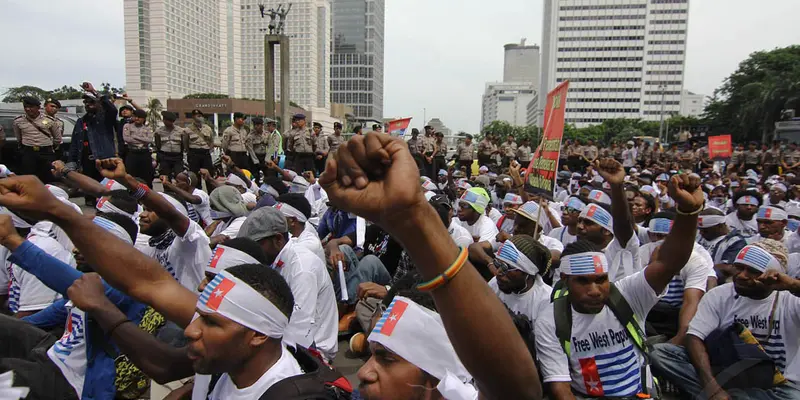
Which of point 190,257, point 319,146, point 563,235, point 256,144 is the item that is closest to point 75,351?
point 190,257

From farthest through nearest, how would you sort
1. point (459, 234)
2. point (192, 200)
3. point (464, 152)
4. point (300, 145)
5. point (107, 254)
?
1. point (464, 152)
2. point (300, 145)
3. point (192, 200)
4. point (459, 234)
5. point (107, 254)

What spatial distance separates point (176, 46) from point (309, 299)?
10914cm

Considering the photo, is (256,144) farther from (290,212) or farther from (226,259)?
(226,259)

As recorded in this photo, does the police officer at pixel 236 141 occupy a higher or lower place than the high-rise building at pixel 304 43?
lower

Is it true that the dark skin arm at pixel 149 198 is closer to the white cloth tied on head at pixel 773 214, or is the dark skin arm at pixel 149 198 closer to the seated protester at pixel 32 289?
the seated protester at pixel 32 289

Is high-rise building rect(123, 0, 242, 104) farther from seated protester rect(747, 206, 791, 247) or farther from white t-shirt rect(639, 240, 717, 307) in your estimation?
white t-shirt rect(639, 240, 717, 307)

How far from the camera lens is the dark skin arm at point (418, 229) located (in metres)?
1.19

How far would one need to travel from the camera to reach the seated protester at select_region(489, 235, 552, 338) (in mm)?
3578

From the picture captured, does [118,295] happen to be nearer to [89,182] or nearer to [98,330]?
[98,330]

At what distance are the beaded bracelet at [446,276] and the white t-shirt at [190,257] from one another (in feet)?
10.8

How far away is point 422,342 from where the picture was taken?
174cm

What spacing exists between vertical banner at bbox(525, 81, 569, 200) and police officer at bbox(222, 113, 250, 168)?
8.16 m

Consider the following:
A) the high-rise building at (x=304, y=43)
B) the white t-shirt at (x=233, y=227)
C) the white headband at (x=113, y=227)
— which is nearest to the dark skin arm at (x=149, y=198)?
the white headband at (x=113, y=227)

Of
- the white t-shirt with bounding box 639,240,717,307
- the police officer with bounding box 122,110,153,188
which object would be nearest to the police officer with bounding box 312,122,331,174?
the police officer with bounding box 122,110,153,188
